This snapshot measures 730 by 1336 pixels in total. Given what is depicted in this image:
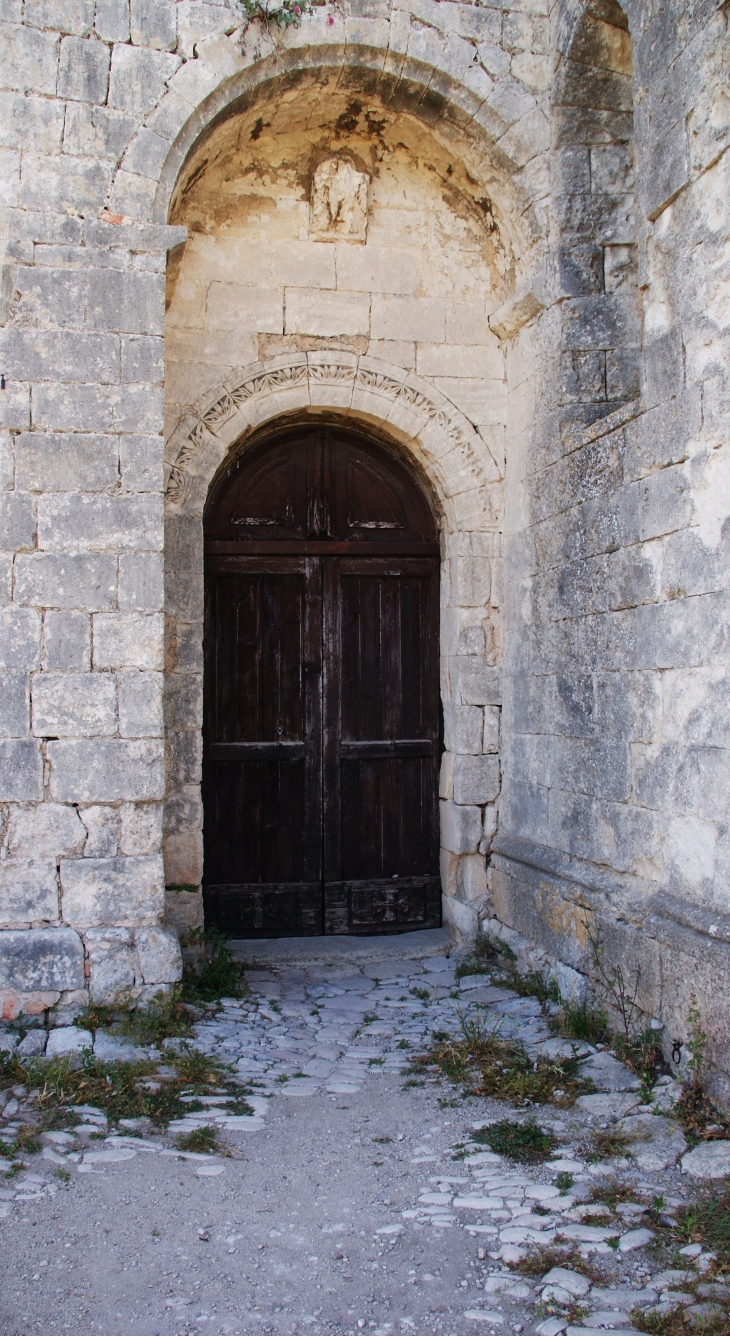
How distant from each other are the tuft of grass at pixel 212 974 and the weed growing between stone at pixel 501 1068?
1051 mm

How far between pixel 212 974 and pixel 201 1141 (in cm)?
141

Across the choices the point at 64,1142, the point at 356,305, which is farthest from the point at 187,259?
the point at 64,1142

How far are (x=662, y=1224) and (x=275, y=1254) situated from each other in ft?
3.34

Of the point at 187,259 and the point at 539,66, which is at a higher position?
the point at 539,66

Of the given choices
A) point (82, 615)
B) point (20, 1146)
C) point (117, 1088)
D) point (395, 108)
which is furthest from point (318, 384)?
point (20, 1146)

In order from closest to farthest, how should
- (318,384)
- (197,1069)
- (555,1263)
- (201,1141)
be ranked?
(555,1263) → (201,1141) → (197,1069) → (318,384)

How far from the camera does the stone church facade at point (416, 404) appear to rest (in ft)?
11.4

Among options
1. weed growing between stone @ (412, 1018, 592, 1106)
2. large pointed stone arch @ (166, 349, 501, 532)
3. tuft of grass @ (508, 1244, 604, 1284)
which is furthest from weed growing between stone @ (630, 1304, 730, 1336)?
large pointed stone arch @ (166, 349, 501, 532)

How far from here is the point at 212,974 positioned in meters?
4.41

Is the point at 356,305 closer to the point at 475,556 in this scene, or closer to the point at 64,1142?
the point at 475,556

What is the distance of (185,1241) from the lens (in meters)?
2.48

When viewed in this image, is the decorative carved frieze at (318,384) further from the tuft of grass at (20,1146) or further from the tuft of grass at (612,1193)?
the tuft of grass at (612,1193)

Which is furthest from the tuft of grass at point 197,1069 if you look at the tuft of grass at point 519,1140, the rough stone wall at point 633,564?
the rough stone wall at point 633,564

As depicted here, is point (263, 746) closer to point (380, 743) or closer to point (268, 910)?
point (380, 743)
